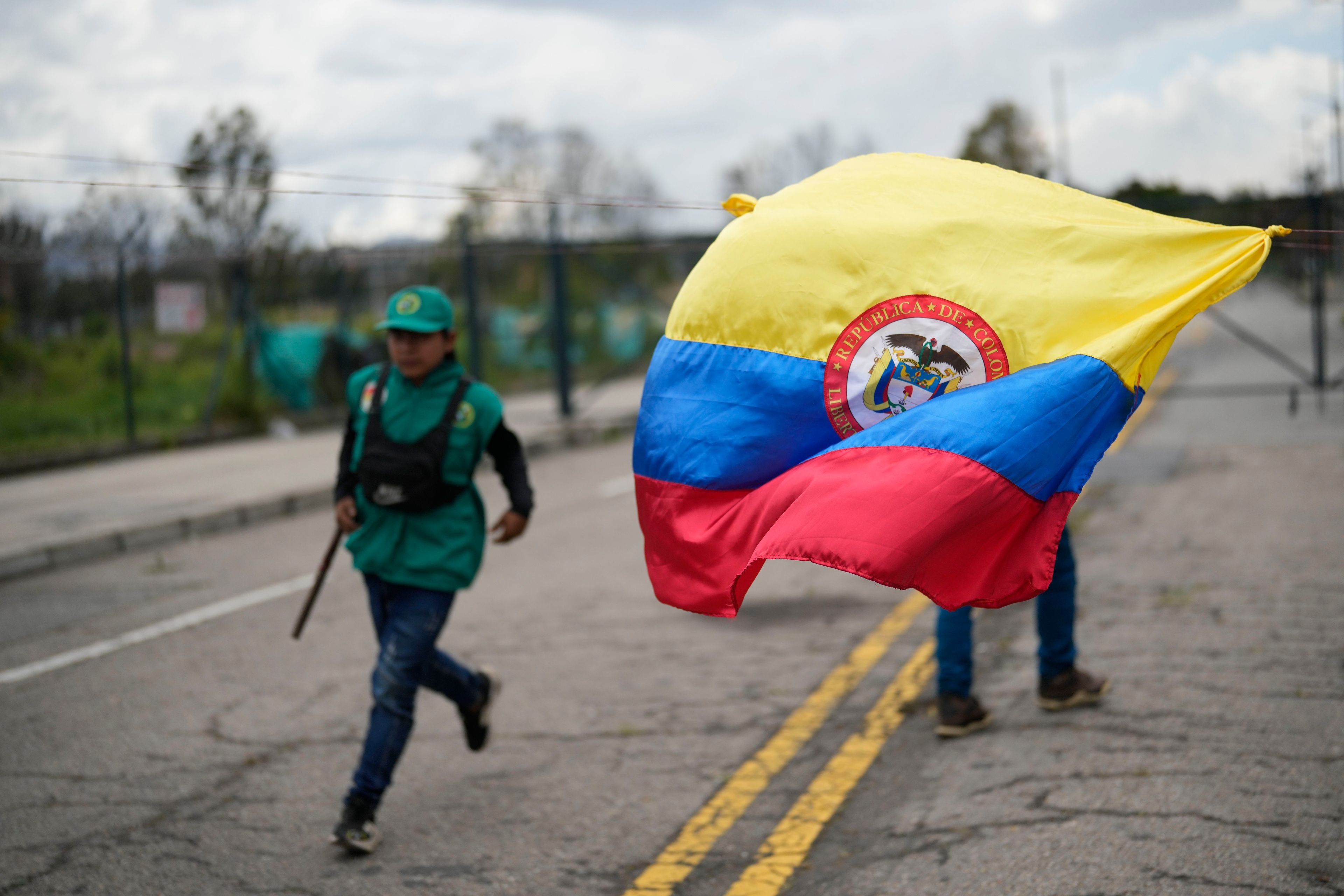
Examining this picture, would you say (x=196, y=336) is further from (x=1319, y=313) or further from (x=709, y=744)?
(x=1319, y=313)

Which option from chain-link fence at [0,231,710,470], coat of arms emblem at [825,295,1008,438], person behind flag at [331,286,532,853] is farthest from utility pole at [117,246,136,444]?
coat of arms emblem at [825,295,1008,438]

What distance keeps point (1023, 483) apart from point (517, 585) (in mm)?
4946

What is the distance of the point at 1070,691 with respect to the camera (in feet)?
16.2

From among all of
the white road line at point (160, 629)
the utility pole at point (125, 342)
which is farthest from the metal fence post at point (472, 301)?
the white road line at point (160, 629)

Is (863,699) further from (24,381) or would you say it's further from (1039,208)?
(24,381)

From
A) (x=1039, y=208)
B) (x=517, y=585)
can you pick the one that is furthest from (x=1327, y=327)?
(x=1039, y=208)

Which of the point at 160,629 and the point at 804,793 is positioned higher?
the point at 160,629

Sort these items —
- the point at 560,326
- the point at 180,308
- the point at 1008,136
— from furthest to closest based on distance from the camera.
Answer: the point at 1008,136 < the point at 560,326 < the point at 180,308

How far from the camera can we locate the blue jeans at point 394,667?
403 cm

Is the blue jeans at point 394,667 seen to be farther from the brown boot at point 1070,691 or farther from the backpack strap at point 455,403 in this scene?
the brown boot at point 1070,691

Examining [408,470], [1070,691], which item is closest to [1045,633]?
[1070,691]

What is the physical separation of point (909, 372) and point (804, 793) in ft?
5.41

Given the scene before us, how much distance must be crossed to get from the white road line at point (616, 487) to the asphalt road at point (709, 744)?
3.32m

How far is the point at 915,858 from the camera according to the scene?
12.3 ft
